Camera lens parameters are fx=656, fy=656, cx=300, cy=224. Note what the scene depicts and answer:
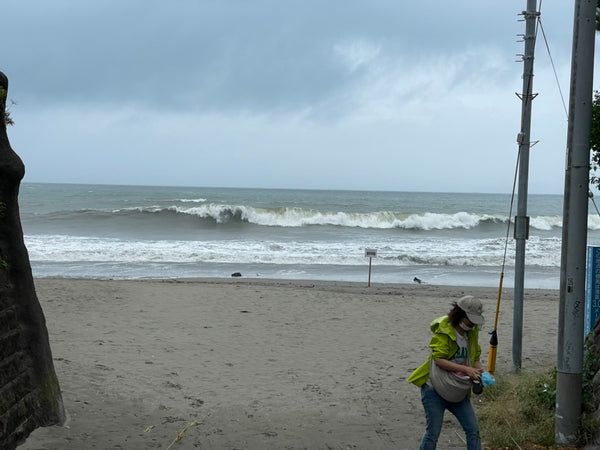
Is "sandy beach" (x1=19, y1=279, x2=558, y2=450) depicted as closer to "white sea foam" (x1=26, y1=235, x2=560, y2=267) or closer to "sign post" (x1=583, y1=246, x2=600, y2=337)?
"sign post" (x1=583, y1=246, x2=600, y2=337)

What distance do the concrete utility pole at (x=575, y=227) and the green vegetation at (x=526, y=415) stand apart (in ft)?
0.48

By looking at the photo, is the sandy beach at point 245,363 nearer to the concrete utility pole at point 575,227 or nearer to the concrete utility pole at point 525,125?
the concrete utility pole at point 575,227

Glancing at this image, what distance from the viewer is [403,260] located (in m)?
25.1

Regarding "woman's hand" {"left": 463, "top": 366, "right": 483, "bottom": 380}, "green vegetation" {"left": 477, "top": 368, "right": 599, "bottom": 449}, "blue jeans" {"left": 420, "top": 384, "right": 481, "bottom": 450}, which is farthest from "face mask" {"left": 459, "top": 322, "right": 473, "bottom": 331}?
"green vegetation" {"left": 477, "top": 368, "right": 599, "bottom": 449}

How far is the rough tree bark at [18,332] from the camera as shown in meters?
5.33

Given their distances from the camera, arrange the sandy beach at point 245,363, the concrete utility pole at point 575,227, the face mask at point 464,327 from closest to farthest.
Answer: the face mask at point 464,327 → the concrete utility pole at point 575,227 → the sandy beach at point 245,363

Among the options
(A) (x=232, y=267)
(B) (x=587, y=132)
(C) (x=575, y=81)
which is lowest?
(A) (x=232, y=267)

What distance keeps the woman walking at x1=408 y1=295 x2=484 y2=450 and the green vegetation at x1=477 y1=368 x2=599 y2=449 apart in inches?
44.5

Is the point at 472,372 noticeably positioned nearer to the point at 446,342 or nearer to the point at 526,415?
the point at 446,342

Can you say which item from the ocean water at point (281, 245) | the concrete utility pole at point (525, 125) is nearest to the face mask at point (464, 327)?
the concrete utility pole at point (525, 125)

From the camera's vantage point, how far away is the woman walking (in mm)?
4520

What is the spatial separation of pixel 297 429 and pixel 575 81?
401 cm

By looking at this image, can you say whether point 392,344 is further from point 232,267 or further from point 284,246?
point 284,246

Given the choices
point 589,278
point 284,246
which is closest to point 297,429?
point 589,278
